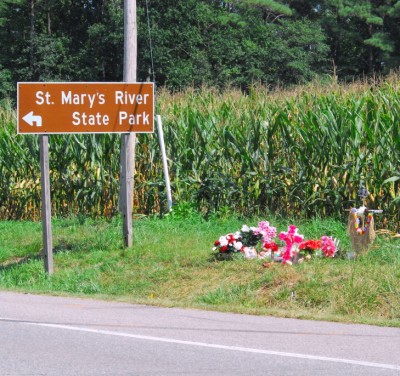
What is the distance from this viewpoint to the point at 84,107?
15.3 meters

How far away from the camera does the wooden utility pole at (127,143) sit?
15.6 meters

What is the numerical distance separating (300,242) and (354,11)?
37.3 m

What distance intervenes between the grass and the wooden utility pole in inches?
19.3

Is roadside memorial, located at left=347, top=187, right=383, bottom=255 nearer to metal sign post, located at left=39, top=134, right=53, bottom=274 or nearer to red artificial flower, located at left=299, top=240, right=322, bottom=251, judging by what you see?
red artificial flower, located at left=299, top=240, right=322, bottom=251

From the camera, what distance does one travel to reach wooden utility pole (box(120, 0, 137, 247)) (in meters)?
15.6

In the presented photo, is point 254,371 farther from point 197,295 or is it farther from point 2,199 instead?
point 2,199

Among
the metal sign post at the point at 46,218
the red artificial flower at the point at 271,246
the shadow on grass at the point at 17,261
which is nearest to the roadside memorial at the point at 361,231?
the red artificial flower at the point at 271,246

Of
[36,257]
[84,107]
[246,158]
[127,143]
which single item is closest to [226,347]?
[84,107]

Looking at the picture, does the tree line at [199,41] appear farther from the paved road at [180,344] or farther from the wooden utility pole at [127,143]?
the paved road at [180,344]

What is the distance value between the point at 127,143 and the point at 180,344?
754 centimetres

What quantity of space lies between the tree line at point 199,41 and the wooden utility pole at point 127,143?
23.8 meters

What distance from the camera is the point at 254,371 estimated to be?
8.12 meters

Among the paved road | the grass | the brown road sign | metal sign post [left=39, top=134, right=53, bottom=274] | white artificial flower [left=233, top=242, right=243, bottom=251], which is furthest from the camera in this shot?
the brown road sign

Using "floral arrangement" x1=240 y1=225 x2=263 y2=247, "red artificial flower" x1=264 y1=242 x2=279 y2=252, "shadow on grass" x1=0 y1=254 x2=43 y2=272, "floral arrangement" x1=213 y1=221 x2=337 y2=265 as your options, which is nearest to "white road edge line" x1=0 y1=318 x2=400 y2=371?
"floral arrangement" x1=213 y1=221 x2=337 y2=265
